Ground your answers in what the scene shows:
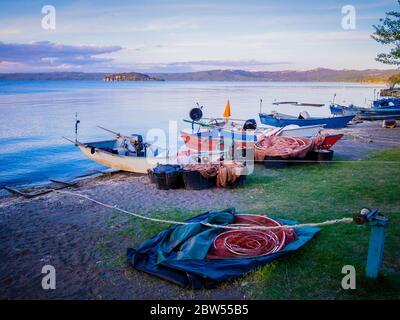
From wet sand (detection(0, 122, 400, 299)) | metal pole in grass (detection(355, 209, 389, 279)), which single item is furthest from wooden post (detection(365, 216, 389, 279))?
wet sand (detection(0, 122, 400, 299))

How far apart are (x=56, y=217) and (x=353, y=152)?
45.5ft

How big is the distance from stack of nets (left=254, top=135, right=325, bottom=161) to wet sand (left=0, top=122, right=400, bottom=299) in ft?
3.97

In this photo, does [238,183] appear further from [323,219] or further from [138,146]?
[138,146]

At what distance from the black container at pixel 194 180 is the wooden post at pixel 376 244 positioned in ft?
21.6

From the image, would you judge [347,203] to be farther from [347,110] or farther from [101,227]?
[347,110]

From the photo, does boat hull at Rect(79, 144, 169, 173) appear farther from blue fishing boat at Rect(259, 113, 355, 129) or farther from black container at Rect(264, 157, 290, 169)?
blue fishing boat at Rect(259, 113, 355, 129)

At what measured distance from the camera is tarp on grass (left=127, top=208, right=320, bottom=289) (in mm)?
5348

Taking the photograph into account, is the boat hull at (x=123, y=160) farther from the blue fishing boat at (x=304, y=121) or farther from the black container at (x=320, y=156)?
the blue fishing boat at (x=304, y=121)

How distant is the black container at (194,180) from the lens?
11.1 metres

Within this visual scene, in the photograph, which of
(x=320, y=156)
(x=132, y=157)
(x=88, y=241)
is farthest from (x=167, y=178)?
(x=320, y=156)

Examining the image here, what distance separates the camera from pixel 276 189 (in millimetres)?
10695

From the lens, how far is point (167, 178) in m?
11.2

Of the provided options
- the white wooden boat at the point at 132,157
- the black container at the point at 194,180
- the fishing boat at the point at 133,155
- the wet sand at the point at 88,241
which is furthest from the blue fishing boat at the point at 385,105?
the black container at the point at 194,180

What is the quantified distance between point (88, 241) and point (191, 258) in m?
2.74
